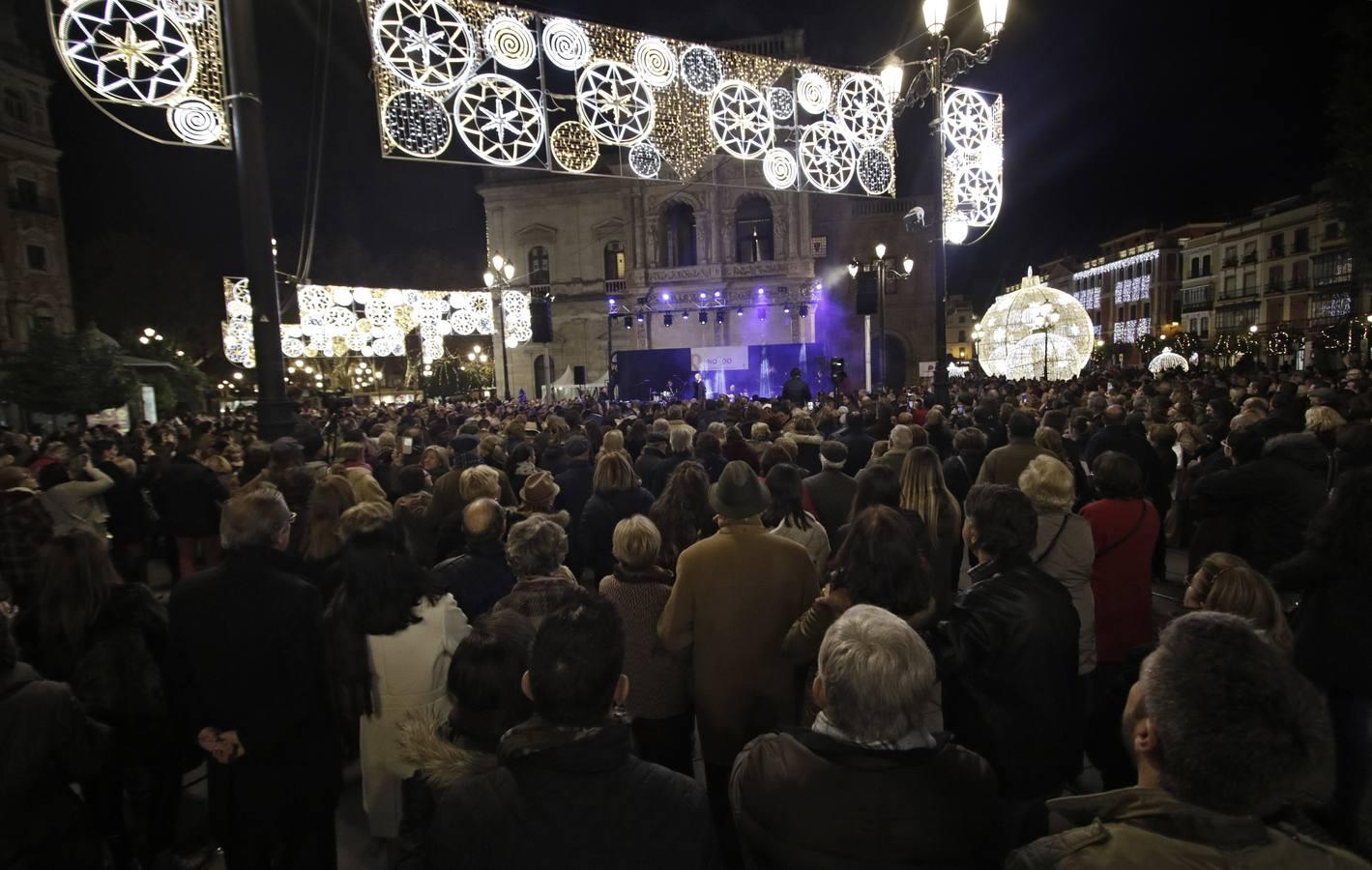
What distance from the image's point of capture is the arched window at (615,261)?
3259 cm

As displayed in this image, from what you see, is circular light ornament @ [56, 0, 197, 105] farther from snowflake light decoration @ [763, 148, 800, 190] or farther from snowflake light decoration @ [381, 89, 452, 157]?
snowflake light decoration @ [763, 148, 800, 190]

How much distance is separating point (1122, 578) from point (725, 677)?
2.07 m

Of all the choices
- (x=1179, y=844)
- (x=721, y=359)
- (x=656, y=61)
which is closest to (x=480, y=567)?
(x=1179, y=844)

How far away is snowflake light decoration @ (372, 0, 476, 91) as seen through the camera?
7078 millimetres

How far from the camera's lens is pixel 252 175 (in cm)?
582

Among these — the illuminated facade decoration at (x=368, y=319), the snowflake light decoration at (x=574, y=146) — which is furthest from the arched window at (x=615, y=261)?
the snowflake light decoration at (x=574, y=146)

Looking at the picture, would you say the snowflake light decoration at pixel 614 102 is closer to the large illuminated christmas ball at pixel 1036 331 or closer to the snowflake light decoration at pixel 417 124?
the snowflake light decoration at pixel 417 124

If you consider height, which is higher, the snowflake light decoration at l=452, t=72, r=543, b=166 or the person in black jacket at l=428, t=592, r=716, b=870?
the snowflake light decoration at l=452, t=72, r=543, b=166

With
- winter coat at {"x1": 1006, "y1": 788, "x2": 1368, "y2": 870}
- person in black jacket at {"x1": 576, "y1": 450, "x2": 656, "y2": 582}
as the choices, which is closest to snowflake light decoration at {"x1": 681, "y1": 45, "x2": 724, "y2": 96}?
person in black jacket at {"x1": 576, "y1": 450, "x2": 656, "y2": 582}

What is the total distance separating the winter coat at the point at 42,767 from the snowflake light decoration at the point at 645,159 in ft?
26.6

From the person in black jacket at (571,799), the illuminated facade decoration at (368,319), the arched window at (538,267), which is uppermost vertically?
the arched window at (538,267)

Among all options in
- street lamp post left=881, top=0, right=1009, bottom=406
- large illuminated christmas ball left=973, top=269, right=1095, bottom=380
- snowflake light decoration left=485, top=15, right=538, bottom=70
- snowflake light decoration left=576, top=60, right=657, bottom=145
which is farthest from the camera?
large illuminated christmas ball left=973, top=269, right=1095, bottom=380

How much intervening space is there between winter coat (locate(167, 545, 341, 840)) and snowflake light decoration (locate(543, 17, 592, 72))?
7098mm

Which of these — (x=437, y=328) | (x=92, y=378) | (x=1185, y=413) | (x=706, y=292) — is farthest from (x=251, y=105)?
(x=706, y=292)
